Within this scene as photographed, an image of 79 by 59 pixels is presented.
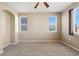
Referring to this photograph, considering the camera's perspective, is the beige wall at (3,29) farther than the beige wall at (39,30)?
No

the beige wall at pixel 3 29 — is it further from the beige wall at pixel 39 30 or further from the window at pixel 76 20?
the window at pixel 76 20

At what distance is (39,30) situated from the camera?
10.3 m

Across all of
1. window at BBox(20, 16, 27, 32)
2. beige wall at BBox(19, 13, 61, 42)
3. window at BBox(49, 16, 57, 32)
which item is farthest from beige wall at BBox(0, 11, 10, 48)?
window at BBox(49, 16, 57, 32)

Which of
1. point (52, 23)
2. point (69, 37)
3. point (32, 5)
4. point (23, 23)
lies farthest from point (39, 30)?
point (32, 5)

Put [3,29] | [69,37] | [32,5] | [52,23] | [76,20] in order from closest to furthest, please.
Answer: [76,20] → [32,5] → [3,29] → [69,37] → [52,23]

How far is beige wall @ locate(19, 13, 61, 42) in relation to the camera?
1021 centimetres

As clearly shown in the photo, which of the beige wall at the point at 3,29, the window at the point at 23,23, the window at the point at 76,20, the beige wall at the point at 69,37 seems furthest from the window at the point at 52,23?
the beige wall at the point at 3,29

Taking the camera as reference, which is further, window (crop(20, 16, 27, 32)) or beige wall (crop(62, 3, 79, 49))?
window (crop(20, 16, 27, 32))

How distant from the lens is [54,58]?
76.5 inches

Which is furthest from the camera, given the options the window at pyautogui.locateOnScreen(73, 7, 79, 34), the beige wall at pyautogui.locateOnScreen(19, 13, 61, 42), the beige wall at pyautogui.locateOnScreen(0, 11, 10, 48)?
the beige wall at pyautogui.locateOnScreen(19, 13, 61, 42)

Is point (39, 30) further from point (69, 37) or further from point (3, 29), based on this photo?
point (3, 29)

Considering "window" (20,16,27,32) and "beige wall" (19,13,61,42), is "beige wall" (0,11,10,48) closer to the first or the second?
"window" (20,16,27,32)

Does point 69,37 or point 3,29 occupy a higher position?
point 3,29

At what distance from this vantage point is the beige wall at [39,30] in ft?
33.5
